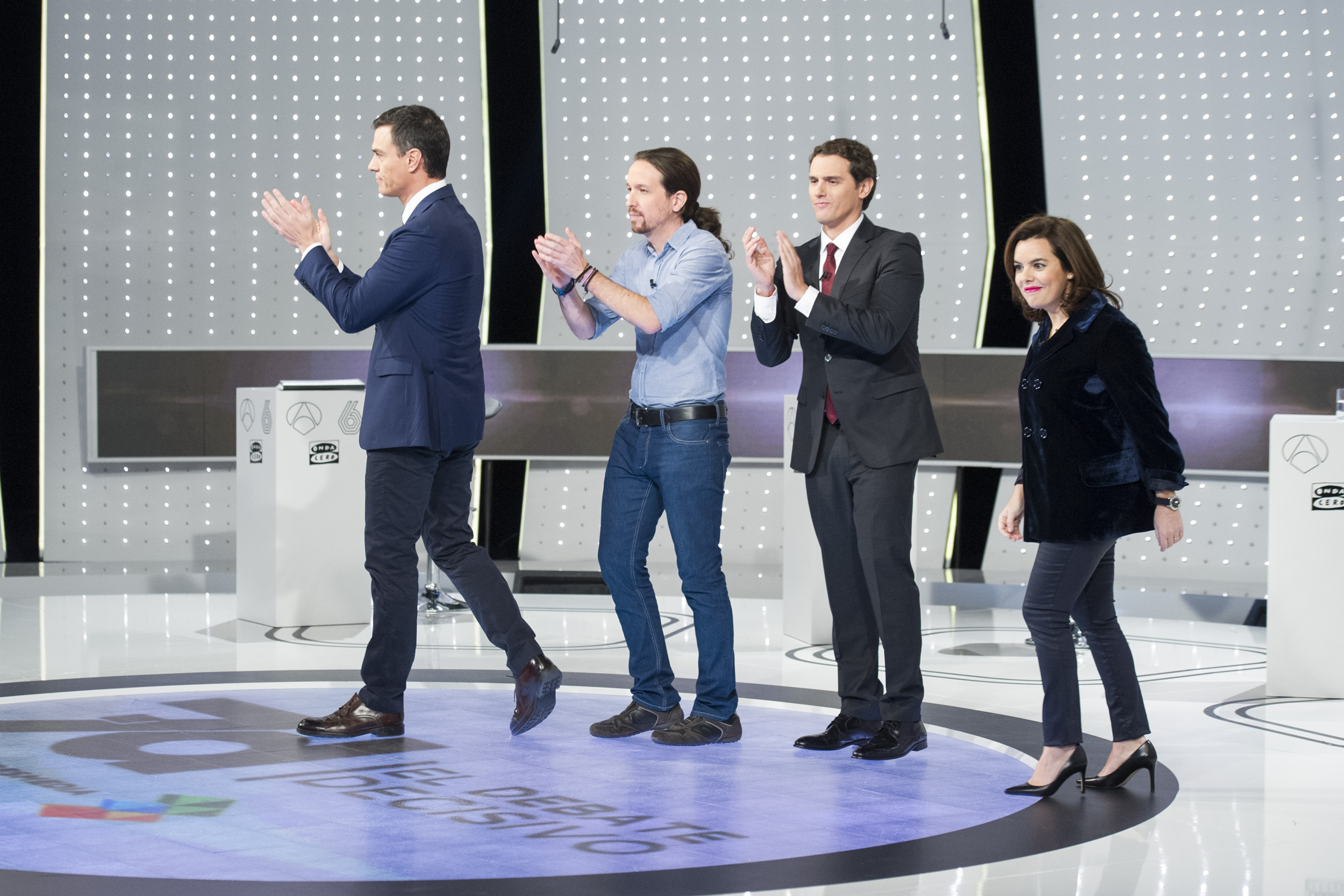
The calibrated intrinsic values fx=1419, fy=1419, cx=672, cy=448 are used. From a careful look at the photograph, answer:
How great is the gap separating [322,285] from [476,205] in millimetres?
4368

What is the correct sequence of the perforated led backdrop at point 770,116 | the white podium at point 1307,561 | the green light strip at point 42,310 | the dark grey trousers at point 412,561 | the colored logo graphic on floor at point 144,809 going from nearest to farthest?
1. the colored logo graphic on floor at point 144,809
2. the dark grey trousers at point 412,561
3. the white podium at point 1307,561
4. the green light strip at point 42,310
5. the perforated led backdrop at point 770,116

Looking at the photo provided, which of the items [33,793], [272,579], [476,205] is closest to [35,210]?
[476,205]

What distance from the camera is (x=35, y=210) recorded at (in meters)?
6.98

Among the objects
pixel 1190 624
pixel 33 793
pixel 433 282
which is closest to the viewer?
pixel 33 793

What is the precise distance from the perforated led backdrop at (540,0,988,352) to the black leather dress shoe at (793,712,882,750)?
4.14m

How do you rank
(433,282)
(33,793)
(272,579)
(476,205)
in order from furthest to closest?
(476,205)
(272,579)
(433,282)
(33,793)

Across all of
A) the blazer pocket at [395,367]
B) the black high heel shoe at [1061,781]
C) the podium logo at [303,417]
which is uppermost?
the blazer pocket at [395,367]

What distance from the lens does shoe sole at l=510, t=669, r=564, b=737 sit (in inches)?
130

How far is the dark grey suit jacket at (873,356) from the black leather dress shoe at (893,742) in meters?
0.59

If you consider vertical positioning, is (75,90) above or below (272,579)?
above

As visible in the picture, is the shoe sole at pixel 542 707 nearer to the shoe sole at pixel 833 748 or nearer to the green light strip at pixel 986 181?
the shoe sole at pixel 833 748

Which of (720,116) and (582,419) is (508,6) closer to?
(720,116)

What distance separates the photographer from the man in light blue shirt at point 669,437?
3.28 meters

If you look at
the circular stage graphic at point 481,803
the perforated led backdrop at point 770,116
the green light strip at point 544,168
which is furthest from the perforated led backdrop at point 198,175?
the circular stage graphic at point 481,803
